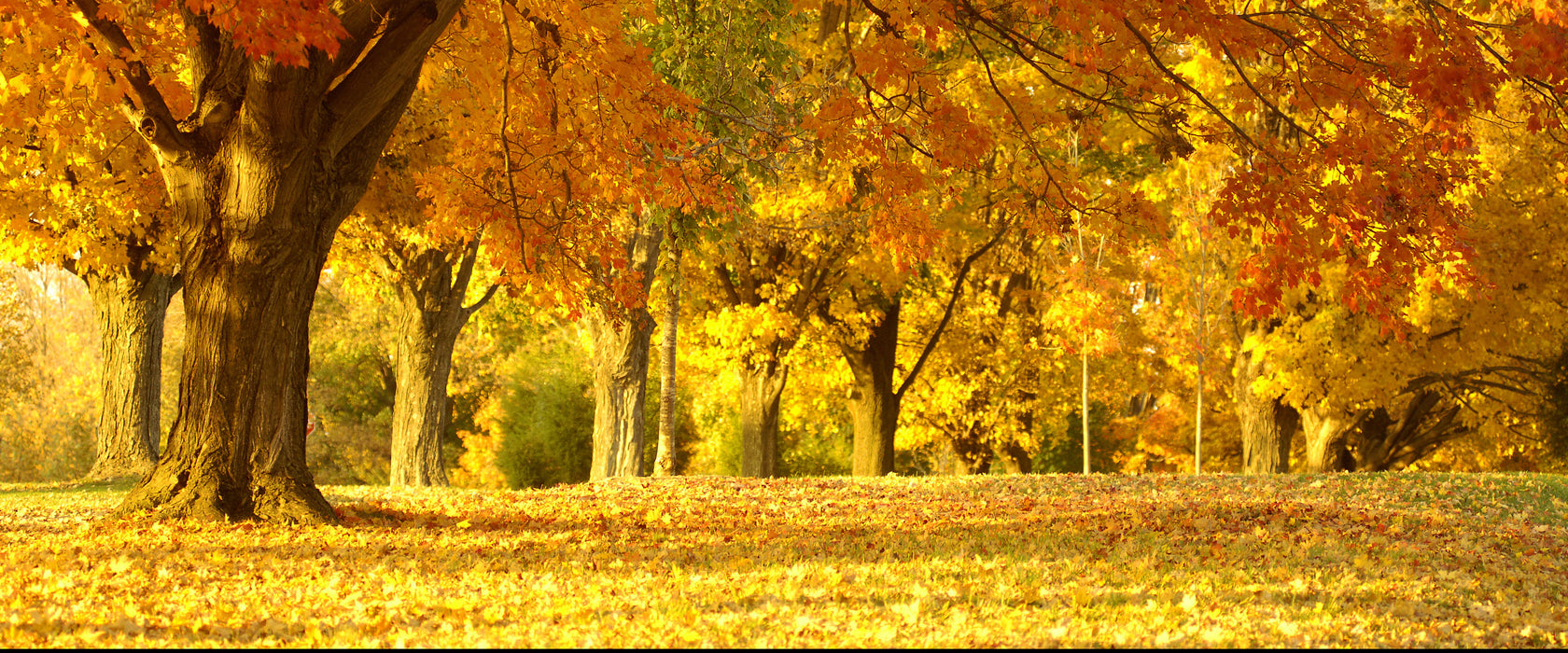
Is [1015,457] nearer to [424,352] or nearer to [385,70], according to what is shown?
[424,352]

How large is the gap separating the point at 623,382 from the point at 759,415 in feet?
19.5

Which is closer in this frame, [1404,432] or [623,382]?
[623,382]

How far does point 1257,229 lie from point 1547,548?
1048 centimetres

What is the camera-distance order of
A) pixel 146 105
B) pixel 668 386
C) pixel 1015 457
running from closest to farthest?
pixel 146 105 < pixel 668 386 < pixel 1015 457

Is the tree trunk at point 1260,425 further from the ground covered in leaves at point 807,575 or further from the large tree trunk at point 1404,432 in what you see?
the ground covered in leaves at point 807,575

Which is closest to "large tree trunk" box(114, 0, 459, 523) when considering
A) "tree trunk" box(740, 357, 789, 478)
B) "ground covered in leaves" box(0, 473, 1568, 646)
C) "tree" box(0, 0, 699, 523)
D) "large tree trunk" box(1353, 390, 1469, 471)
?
"tree" box(0, 0, 699, 523)

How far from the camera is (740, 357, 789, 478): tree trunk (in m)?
21.3

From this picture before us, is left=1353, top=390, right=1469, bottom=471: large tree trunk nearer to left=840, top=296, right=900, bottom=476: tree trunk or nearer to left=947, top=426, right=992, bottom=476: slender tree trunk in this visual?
left=947, top=426, right=992, bottom=476: slender tree trunk

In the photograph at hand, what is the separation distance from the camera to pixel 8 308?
94.9 ft

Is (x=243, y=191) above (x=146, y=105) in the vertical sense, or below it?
below

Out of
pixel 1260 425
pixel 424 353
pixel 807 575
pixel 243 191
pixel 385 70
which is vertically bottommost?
pixel 807 575

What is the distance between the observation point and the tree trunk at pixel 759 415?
21312mm

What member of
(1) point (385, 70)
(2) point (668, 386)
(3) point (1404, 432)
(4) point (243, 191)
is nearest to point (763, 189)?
(2) point (668, 386)

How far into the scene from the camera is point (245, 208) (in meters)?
7.50
